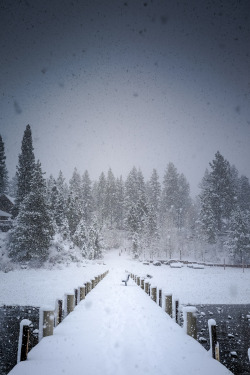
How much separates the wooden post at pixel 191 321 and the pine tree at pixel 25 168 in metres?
39.4

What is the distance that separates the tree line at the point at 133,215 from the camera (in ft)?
123

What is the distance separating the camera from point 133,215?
271 ft

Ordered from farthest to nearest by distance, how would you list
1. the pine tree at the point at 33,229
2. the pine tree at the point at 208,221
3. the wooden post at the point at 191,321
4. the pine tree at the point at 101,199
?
the pine tree at the point at 101,199 → the pine tree at the point at 208,221 → the pine tree at the point at 33,229 → the wooden post at the point at 191,321

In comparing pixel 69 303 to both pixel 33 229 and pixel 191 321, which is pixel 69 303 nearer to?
pixel 191 321

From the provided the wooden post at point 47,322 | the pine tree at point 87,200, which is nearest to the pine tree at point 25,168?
the wooden post at point 47,322

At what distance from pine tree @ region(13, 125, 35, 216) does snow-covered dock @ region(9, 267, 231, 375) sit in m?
36.3

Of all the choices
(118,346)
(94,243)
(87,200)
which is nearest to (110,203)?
(87,200)

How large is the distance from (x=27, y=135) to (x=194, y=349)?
48482 millimetres

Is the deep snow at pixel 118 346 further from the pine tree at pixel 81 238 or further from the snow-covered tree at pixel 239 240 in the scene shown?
the pine tree at pixel 81 238

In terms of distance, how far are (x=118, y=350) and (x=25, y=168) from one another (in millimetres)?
43978

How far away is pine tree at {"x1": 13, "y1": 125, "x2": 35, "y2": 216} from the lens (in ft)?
143

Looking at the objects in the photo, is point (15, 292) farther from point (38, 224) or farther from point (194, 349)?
point (194, 349)

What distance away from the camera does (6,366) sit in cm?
828

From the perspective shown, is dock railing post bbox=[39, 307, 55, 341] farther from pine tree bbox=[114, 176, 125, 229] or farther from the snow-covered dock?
pine tree bbox=[114, 176, 125, 229]
